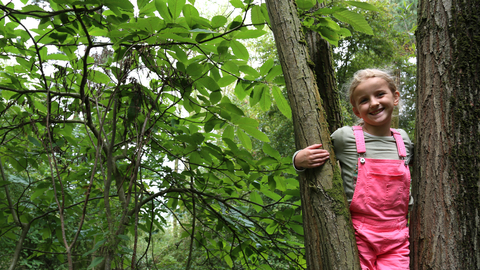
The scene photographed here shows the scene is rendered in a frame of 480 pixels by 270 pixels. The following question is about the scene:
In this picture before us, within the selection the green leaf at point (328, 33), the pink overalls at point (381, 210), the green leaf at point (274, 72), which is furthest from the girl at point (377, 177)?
the green leaf at point (274, 72)

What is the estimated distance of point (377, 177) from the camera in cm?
133

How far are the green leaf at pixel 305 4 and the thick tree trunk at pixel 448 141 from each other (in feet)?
1.37

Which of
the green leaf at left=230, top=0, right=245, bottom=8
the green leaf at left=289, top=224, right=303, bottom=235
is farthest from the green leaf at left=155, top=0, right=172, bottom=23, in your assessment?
the green leaf at left=289, top=224, right=303, bottom=235

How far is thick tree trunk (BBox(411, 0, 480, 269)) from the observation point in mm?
921

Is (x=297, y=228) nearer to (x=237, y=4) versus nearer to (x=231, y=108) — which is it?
(x=231, y=108)

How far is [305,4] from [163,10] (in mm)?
580

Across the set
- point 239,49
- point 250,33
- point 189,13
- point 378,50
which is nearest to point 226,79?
point 239,49

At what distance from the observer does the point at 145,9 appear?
1337 millimetres

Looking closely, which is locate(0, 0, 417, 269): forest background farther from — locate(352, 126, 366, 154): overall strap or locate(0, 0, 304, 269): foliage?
locate(352, 126, 366, 154): overall strap

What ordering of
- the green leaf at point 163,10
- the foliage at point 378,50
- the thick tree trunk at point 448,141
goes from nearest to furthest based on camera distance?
the thick tree trunk at point 448,141 → the green leaf at point 163,10 → the foliage at point 378,50

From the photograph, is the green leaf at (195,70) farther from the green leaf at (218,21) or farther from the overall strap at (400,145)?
the overall strap at (400,145)

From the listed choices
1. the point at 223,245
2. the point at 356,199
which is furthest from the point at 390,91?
the point at 223,245

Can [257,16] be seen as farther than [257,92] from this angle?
No

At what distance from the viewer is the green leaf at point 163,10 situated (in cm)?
116
